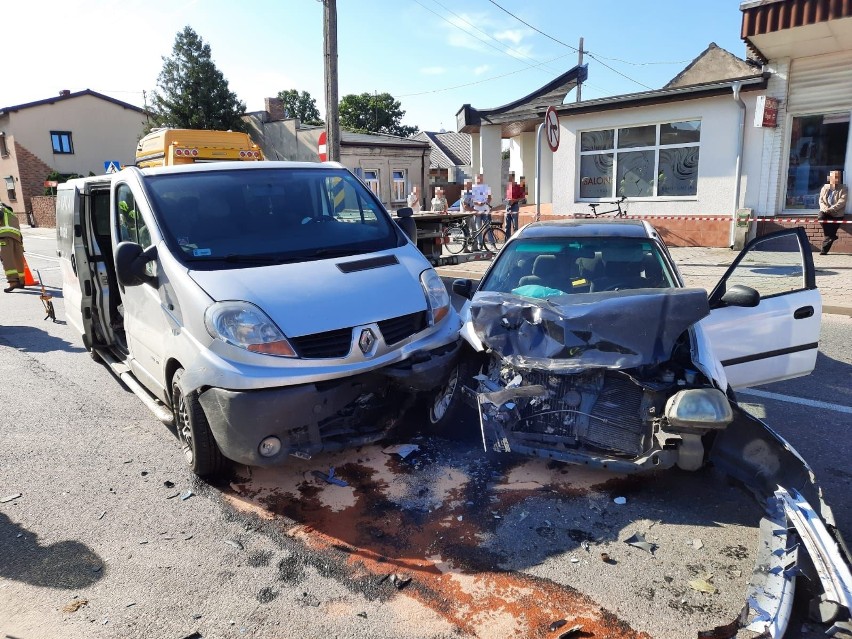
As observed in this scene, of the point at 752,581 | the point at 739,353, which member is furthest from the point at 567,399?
the point at 739,353

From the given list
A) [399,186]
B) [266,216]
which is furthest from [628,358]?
[399,186]

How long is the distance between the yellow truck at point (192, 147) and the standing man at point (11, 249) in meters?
2.95

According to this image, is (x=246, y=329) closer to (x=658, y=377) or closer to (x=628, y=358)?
(x=628, y=358)

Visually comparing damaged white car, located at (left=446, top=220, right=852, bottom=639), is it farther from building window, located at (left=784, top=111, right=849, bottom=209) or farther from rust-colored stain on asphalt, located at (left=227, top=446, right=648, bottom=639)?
building window, located at (left=784, top=111, right=849, bottom=209)

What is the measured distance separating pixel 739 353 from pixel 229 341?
3624mm

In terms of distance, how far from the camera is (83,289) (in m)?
6.09

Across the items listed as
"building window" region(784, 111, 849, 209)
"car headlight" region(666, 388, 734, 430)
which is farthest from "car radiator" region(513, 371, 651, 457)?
"building window" region(784, 111, 849, 209)

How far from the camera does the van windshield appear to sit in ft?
13.6

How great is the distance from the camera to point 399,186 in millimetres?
31172

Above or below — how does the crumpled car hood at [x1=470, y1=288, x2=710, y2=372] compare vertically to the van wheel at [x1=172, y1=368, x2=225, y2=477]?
above

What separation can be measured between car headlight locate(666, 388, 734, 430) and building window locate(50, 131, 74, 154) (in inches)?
1769

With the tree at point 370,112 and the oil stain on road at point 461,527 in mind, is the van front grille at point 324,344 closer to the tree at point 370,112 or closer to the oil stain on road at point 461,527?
the oil stain on road at point 461,527

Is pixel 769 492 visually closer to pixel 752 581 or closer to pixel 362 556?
pixel 752 581

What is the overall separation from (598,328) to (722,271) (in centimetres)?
850
